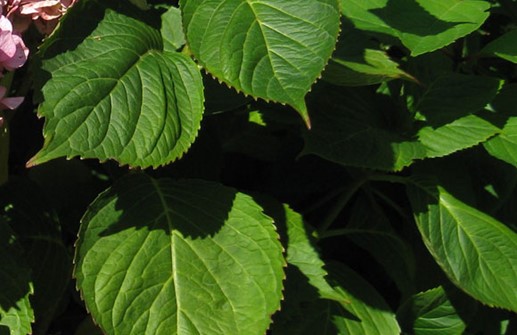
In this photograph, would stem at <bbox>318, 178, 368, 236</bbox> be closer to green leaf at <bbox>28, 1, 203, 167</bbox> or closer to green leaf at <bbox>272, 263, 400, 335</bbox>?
green leaf at <bbox>272, 263, 400, 335</bbox>

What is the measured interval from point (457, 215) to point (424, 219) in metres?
0.06

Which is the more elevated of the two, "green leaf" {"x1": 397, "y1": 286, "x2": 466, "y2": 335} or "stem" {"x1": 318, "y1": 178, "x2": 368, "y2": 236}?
"stem" {"x1": 318, "y1": 178, "x2": 368, "y2": 236}

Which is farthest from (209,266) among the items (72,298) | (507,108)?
(507,108)

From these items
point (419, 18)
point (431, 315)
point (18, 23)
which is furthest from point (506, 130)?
point (18, 23)

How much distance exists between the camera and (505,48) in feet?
5.52

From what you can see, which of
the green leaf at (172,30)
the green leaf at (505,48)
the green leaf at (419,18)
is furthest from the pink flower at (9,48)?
the green leaf at (505,48)

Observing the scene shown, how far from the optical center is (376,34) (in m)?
1.65

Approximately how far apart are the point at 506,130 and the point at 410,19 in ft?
0.93

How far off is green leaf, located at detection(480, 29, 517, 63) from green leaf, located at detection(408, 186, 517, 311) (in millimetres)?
265

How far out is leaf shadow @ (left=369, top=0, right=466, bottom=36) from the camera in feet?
5.16

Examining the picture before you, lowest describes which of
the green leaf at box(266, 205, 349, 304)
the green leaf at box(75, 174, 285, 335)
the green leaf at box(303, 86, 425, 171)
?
the green leaf at box(266, 205, 349, 304)

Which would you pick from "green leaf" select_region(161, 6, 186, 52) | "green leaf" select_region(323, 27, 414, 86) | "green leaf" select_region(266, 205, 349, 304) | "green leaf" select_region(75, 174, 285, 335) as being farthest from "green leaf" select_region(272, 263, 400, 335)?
"green leaf" select_region(161, 6, 186, 52)

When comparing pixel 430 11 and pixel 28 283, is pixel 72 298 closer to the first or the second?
→ pixel 28 283

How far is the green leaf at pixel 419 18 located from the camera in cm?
154
